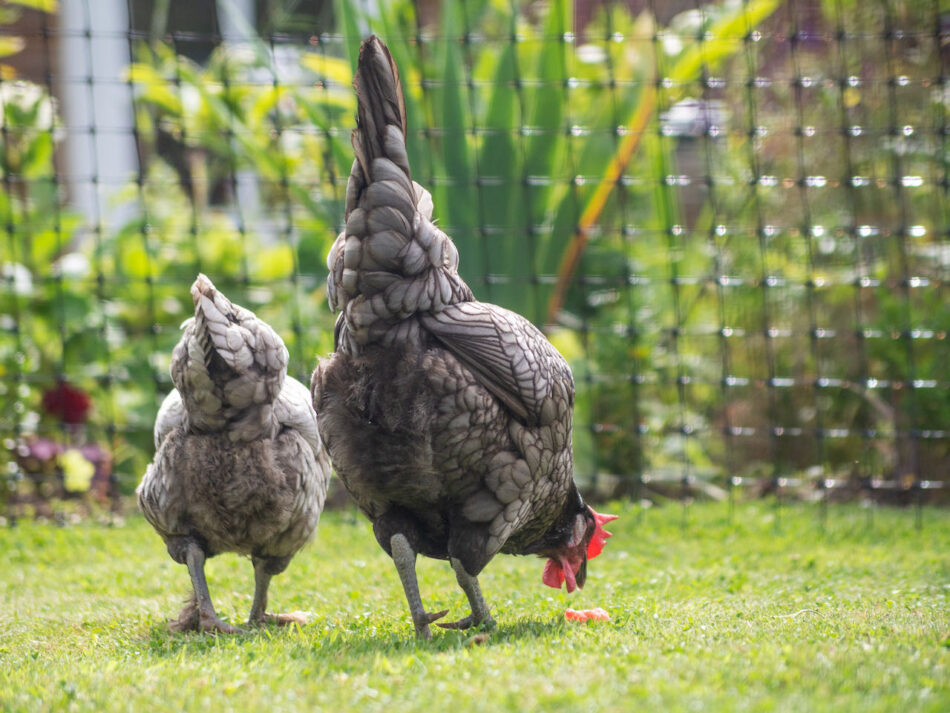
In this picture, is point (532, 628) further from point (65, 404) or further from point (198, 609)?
point (65, 404)

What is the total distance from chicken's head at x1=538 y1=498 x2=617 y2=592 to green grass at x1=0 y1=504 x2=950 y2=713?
0.58 feet

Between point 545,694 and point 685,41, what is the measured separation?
605cm

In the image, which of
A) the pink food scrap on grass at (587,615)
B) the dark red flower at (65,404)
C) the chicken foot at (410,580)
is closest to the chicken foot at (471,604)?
the chicken foot at (410,580)

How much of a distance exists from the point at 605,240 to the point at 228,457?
14.8 feet

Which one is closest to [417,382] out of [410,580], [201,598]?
[410,580]

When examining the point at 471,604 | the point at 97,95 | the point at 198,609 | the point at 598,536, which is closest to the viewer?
the point at 471,604

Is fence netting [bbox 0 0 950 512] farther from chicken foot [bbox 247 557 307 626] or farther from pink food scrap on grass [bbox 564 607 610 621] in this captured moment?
pink food scrap on grass [bbox 564 607 610 621]

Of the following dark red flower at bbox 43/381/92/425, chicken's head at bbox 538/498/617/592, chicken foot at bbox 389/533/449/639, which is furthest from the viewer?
dark red flower at bbox 43/381/92/425

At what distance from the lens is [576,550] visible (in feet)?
13.3

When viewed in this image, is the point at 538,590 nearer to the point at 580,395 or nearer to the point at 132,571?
the point at 132,571

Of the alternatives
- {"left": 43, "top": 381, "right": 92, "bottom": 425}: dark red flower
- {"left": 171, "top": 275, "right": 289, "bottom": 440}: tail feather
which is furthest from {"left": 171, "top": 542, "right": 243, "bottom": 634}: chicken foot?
{"left": 43, "top": 381, "right": 92, "bottom": 425}: dark red flower

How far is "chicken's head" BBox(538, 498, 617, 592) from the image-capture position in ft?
13.3

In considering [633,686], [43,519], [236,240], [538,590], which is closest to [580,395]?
[538,590]

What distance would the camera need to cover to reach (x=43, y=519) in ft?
21.5
